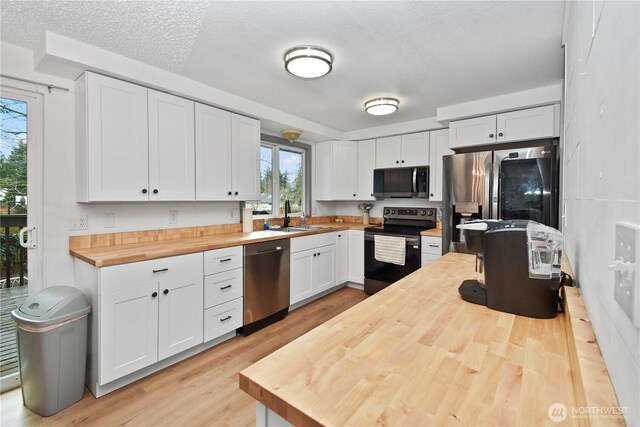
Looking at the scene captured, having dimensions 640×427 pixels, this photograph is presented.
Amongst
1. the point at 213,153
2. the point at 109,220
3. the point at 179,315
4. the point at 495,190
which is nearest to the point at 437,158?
the point at 495,190

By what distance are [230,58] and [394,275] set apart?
9.10 ft

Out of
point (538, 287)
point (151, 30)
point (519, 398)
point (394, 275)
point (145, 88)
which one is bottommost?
point (394, 275)

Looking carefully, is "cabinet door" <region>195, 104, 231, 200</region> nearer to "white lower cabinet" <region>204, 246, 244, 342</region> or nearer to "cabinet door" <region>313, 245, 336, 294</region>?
"white lower cabinet" <region>204, 246, 244, 342</region>

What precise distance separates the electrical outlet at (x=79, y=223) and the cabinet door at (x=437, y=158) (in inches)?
135

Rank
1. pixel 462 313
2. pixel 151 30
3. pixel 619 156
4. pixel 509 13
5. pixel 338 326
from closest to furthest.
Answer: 1. pixel 619 156
2. pixel 338 326
3. pixel 462 313
4. pixel 509 13
5. pixel 151 30

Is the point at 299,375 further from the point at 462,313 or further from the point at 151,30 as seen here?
the point at 151,30

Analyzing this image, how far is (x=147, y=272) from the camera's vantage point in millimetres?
1996

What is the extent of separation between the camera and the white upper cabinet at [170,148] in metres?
2.29

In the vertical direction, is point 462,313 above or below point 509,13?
below

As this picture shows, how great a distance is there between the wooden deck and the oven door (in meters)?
3.16

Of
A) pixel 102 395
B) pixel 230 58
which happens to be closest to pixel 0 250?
pixel 102 395

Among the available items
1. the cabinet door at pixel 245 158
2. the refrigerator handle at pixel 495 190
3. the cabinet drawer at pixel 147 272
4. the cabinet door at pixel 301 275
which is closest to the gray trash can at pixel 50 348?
the cabinet drawer at pixel 147 272

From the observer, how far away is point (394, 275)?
351 centimetres

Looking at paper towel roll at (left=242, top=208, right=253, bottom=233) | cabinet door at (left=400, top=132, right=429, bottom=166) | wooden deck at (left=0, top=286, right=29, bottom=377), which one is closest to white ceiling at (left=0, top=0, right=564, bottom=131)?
cabinet door at (left=400, top=132, right=429, bottom=166)
